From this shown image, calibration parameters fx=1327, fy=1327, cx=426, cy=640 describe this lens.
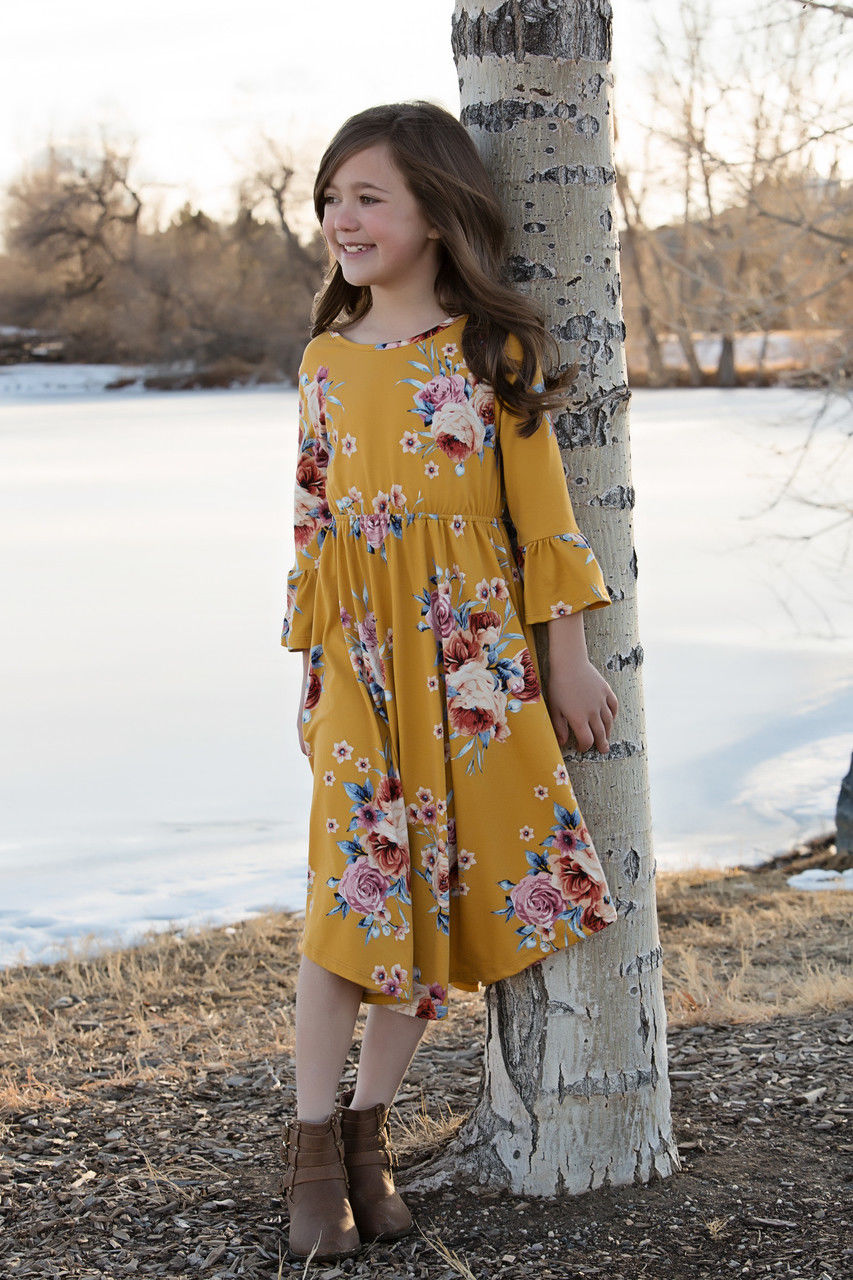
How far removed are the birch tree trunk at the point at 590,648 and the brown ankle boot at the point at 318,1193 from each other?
217mm

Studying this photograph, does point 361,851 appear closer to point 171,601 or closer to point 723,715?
point 723,715

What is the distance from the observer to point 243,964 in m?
3.56

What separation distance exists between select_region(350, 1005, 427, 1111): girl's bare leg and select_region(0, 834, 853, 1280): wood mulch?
181 mm

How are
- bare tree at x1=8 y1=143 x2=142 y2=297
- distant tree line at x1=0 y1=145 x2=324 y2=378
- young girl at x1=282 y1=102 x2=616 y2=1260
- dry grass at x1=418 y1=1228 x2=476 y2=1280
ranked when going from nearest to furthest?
dry grass at x1=418 y1=1228 x2=476 y2=1280 → young girl at x1=282 y1=102 x2=616 y2=1260 → distant tree line at x1=0 y1=145 x2=324 y2=378 → bare tree at x1=8 y1=143 x2=142 y2=297

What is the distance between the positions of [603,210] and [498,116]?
0.20m

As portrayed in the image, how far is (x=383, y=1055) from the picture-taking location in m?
2.01

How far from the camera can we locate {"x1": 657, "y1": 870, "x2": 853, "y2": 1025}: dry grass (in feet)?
9.37

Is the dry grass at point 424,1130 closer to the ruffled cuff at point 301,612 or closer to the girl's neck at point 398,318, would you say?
the ruffled cuff at point 301,612

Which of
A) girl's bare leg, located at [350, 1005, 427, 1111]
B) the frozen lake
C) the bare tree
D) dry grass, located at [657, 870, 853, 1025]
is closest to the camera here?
girl's bare leg, located at [350, 1005, 427, 1111]

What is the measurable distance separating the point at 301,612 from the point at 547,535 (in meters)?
0.43

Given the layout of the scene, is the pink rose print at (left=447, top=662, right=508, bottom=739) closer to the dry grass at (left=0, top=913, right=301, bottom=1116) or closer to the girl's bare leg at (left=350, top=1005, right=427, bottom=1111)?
the girl's bare leg at (left=350, top=1005, right=427, bottom=1111)

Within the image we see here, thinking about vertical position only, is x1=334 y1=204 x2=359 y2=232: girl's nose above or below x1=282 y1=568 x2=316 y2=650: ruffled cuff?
above

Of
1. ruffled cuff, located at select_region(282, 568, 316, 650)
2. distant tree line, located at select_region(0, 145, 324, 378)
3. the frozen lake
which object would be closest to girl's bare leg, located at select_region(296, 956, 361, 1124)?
ruffled cuff, located at select_region(282, 568, 316, 650)

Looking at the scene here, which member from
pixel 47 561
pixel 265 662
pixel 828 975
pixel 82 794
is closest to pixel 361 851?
pixel 828 975
